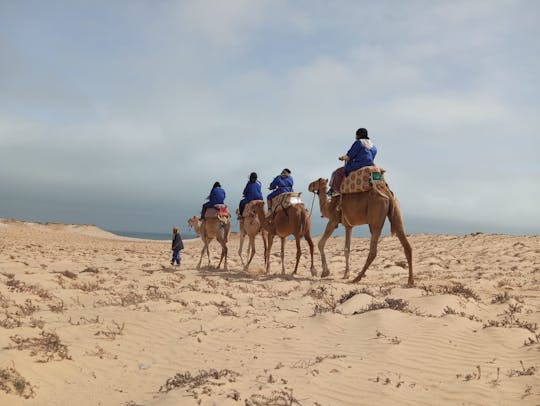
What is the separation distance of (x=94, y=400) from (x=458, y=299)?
18.5 feet

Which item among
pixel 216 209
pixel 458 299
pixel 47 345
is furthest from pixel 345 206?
pixel 47 345

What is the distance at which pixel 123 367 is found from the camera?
5562 mm

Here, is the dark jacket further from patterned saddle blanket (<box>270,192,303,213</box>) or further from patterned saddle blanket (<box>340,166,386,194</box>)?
patterned saddle blanket (<box>340,166,386,194</box>)

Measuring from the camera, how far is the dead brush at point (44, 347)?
5.47 metres

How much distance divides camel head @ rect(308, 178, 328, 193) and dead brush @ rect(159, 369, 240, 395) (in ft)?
28.3

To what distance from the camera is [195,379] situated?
4855 mm

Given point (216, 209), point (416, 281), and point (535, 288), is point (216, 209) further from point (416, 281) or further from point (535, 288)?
point (535, 288)

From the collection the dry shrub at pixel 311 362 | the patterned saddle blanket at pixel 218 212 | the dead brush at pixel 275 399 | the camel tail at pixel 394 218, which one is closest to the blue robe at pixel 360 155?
the camel tail at pixel 394 218

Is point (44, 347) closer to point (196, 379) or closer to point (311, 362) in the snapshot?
point (196, 379)

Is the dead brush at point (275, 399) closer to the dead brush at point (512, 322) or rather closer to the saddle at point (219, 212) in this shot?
the dead brush at point (512, 322)

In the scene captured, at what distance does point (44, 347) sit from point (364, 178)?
7.51 m

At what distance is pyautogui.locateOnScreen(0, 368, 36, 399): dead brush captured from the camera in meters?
4.65

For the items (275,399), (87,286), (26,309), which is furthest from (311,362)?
(87,286)

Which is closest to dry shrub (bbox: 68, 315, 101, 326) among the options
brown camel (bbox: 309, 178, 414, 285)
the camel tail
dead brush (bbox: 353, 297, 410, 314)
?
dead brush (bbox: 353, 297, 410, 314)
